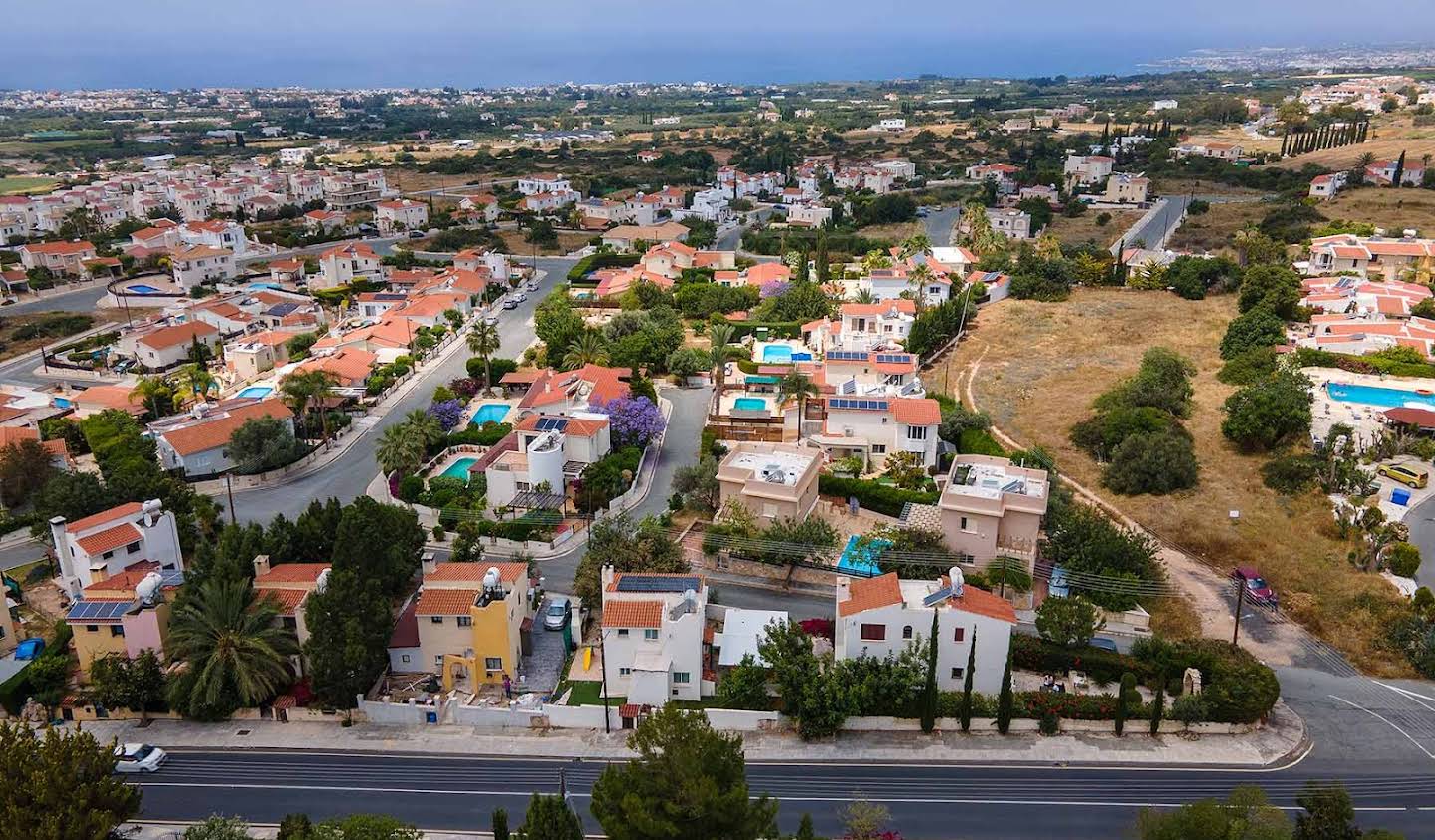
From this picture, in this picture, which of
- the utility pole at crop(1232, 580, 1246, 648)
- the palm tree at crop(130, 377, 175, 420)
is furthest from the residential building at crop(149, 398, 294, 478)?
the utility pole at crop(1232, 580, 1246, 648)

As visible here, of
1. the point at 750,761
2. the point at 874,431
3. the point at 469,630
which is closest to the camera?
the point at 750,761

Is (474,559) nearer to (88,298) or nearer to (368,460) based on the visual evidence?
(368,460)

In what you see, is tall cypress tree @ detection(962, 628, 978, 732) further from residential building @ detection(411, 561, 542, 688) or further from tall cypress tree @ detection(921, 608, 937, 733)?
residential building @ detection(411, 561, 542, 688)

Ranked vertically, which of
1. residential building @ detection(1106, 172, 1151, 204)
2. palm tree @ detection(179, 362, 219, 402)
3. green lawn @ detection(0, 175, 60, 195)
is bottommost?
palm tree @ detection(179, 362, 219, 402)

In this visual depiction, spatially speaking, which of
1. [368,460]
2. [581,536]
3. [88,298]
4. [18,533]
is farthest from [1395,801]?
[88,298]

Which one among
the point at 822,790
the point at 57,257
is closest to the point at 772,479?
the point at 822,790

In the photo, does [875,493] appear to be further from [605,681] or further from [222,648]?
[222,648]

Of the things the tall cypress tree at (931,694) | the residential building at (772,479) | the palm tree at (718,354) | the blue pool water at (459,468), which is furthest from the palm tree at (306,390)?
the tall cypress tree at (931,694)
